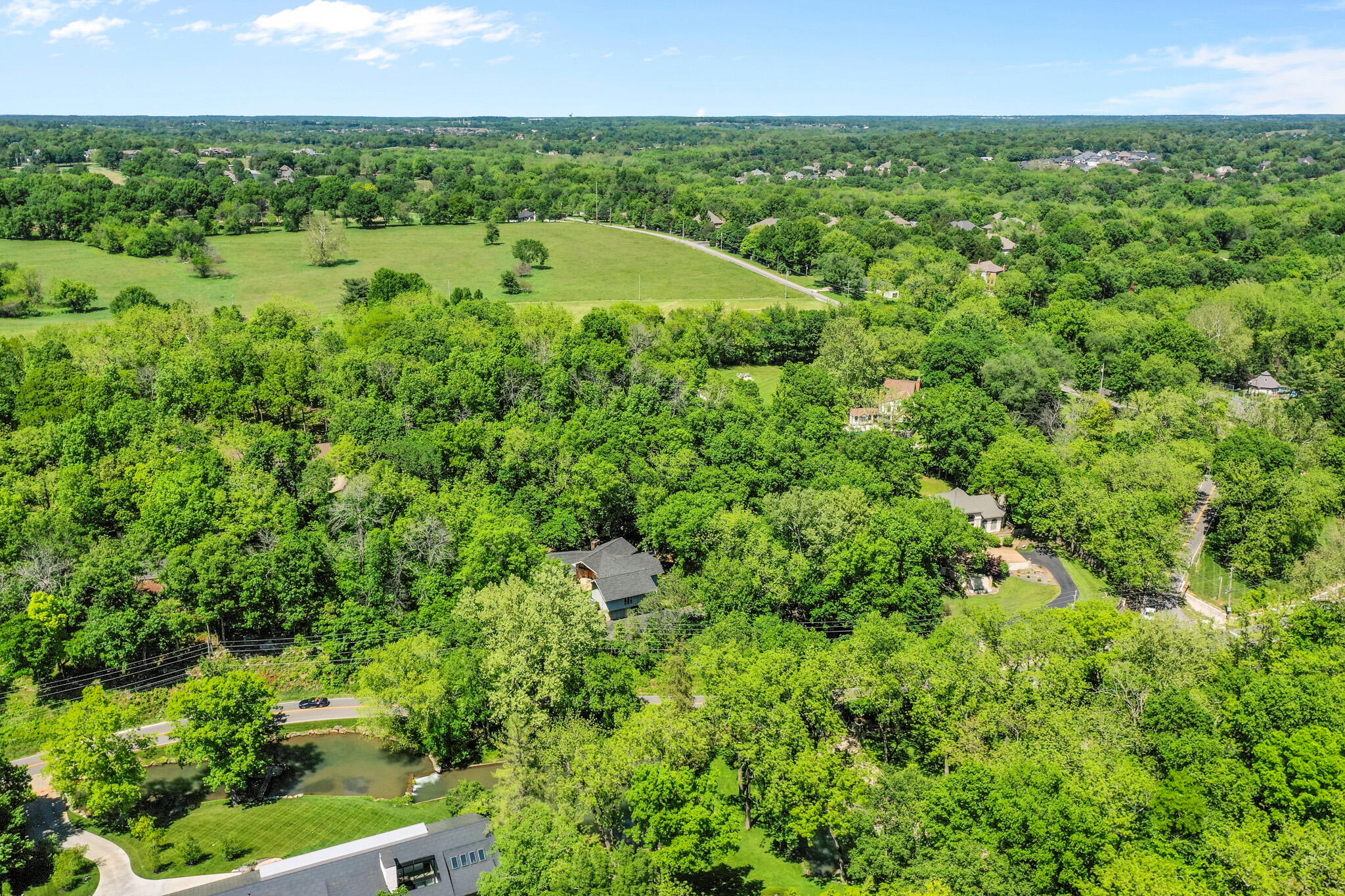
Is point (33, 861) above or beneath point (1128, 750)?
beneath

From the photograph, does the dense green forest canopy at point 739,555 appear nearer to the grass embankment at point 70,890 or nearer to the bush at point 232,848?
the bush at point 232,848

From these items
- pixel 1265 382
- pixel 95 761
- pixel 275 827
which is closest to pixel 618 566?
pixel 275 827

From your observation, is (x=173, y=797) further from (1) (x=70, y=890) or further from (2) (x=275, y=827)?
(1) (x=70, y=890)

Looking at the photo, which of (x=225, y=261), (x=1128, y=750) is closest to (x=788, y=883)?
(x=1128, y=750)

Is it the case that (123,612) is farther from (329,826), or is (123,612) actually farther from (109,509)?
(329,826)

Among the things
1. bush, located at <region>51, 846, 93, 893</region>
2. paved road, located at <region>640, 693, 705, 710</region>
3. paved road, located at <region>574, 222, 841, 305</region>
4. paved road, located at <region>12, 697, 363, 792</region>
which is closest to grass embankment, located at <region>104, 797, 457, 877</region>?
bush, located at <region>51, 846, 93, 893</region>

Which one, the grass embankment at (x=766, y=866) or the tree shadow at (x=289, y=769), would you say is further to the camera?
the tree shadow at (x=289, y=769)

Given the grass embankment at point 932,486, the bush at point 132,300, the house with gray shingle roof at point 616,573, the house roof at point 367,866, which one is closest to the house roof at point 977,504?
the grass embankment at point 932,486
